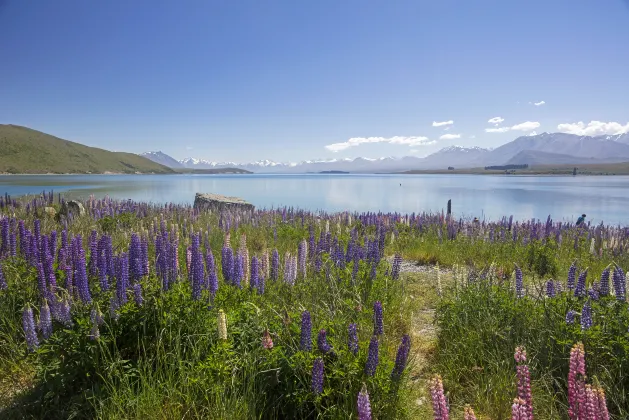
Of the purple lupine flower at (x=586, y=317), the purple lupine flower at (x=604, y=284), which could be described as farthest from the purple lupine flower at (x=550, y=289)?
the purple lupine flower at (x=586, y=317)

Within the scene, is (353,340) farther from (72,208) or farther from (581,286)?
(72,208)

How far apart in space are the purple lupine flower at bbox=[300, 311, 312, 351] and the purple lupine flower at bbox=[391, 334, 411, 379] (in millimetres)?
728

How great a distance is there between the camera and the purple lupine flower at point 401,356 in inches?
111

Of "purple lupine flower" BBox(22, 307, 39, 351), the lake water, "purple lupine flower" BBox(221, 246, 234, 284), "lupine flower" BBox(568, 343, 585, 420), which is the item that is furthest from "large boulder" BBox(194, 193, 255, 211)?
"lupine flower" BBox(568, 343, 585, 420)

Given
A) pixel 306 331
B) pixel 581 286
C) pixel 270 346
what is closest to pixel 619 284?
pixel 581 286

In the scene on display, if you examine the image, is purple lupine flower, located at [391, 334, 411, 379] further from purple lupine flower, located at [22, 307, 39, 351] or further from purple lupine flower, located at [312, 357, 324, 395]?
purple lupine flower, located at [22, 307, 39, 351]

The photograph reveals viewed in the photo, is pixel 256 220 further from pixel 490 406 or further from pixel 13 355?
pixel 490 406

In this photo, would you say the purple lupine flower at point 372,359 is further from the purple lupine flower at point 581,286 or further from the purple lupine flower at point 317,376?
the purple lupine flower at point 581,286

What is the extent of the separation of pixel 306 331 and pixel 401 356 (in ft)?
2.61

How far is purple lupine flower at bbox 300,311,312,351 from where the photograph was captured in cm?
291

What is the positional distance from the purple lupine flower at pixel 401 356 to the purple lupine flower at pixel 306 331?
0.73 meters

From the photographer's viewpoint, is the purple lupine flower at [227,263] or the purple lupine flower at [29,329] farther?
the purple lupine flower at [227,263]

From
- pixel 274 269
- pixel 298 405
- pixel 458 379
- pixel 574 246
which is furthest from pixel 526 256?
pixel 298 405

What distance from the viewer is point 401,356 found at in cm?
286
